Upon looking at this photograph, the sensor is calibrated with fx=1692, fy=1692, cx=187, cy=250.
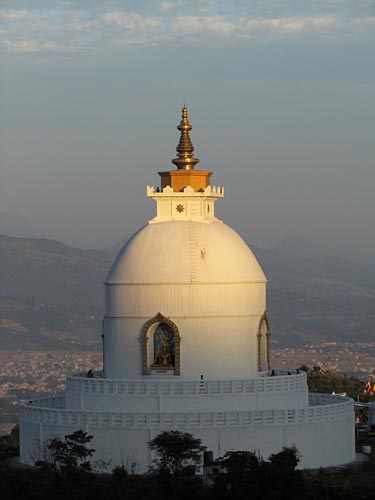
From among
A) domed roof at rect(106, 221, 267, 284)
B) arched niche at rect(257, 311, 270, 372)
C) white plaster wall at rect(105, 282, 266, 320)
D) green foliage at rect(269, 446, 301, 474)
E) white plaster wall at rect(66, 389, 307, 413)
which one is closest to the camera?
green foliage at rect(269, 446, 301, 474)

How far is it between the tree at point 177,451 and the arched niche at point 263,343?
5.55m

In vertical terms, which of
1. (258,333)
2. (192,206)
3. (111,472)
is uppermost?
(192,206)

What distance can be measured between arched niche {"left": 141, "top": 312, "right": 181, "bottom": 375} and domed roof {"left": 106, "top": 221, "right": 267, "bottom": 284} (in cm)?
122

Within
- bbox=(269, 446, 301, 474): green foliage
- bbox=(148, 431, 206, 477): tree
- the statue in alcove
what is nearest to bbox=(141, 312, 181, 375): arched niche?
the statue in alcove

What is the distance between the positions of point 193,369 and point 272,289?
481 ft

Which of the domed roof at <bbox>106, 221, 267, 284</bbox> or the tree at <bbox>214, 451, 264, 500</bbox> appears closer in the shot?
the tree at <bbox>214, 451, 264, 500</bbox>

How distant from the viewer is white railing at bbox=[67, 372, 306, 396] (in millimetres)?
46656

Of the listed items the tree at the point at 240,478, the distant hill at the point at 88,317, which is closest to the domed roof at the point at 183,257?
the tree at the point at 240,478

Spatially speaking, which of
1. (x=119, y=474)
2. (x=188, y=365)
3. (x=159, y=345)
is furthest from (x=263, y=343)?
(x=119, y=474)

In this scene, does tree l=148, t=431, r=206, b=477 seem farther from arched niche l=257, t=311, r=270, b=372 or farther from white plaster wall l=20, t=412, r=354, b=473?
arched niche l=257, t=311, r=270, b=372

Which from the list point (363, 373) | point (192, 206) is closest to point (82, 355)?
point (363, 373)

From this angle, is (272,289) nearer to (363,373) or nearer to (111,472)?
(363,373)

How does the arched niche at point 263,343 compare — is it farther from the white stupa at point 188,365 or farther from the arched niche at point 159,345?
the arched niche at point 159,345

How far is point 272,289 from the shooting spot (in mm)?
193875
